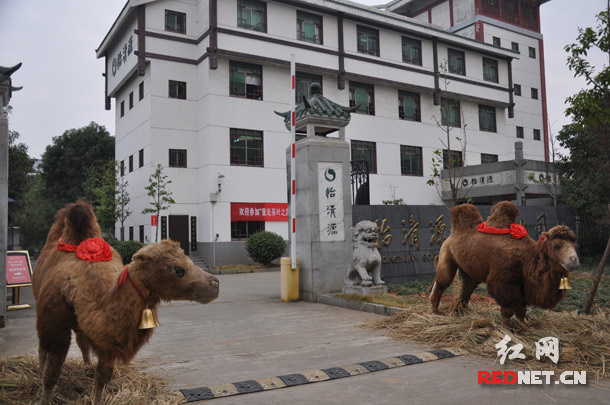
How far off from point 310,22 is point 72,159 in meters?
22.5

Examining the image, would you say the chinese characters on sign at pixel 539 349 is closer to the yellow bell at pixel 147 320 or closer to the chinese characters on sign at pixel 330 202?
the yellow bell at pixel 147 320

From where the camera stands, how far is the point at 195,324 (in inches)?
326

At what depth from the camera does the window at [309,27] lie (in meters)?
26.0

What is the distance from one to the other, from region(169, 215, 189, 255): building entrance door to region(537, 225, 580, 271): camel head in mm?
20408

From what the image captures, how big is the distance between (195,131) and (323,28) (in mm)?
9035

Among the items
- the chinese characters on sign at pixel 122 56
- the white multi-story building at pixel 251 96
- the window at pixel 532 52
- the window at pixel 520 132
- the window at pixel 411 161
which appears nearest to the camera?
the white multi-story building at pixel 251 96

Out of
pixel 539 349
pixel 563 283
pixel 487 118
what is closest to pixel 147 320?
→ pixel 539 349

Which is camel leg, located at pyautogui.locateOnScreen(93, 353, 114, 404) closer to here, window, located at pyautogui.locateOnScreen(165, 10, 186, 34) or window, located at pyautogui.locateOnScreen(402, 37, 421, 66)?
window, located at pyautogui.locateOnScreen(165, 10, 186, 34)

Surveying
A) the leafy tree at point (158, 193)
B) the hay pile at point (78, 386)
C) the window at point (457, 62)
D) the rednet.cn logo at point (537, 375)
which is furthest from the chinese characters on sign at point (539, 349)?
the window at point (457, 62)

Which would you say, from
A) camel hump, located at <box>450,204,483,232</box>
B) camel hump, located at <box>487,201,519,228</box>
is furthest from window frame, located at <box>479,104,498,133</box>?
camel hump, located at <box>487,201,519,228</box>

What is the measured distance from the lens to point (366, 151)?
28.0 metres

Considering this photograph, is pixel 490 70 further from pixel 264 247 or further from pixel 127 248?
pixel 127 248

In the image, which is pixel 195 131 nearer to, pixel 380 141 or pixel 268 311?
pixel 380 141

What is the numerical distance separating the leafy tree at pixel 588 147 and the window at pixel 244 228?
13925 millimetres
